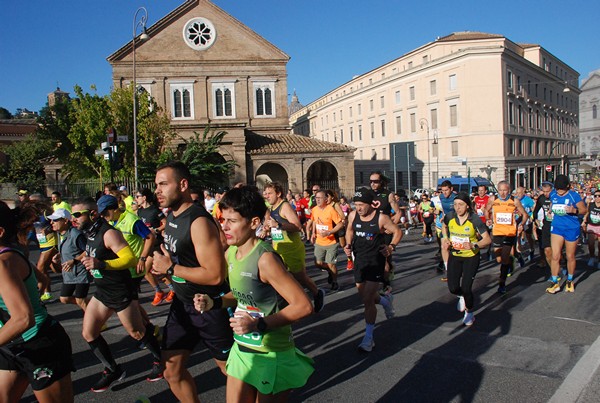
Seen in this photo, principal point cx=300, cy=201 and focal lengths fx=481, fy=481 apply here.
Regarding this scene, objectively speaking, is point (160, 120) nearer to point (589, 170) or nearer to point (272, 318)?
point (272, 318)

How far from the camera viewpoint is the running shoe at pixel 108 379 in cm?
500

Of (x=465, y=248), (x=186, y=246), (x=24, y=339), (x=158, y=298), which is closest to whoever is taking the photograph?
(x=24, y=339)

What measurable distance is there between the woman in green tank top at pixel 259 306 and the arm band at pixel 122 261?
202 cm

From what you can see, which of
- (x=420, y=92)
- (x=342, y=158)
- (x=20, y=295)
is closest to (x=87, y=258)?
(x=20, y=295)

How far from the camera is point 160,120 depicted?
1143 inches

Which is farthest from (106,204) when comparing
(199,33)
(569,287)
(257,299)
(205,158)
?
(199,33)

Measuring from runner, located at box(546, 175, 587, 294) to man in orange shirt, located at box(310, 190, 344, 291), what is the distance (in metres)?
3.95

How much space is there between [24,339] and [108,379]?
82.4 inches

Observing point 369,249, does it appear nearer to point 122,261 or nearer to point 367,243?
point 367,243

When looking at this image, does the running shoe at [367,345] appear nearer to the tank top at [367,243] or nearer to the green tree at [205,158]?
the tank top at [367,243]

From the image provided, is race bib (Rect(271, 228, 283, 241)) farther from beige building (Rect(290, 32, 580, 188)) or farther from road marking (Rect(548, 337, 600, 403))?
beige building (Rect(290, 32, 580, 188))

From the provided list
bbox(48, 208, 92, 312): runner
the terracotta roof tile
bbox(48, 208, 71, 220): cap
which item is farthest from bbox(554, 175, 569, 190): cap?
the terracotta roof tile

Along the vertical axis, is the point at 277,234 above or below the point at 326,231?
above

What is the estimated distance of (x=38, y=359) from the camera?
3.23 m
